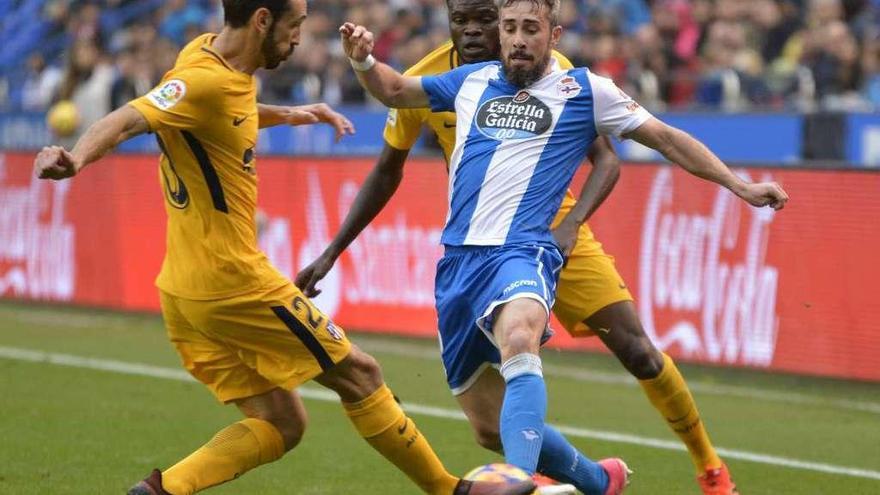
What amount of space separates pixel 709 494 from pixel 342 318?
6982 millimetres

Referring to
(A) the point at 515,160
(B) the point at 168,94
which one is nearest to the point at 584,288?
(A) the point at 515,160

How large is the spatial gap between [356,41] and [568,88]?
0.86 metres

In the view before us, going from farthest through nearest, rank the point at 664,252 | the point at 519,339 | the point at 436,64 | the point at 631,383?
the point at 664,252
the point at 631,383
the point at 436,64
the point at 519,339

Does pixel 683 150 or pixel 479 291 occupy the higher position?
pixel 683 150

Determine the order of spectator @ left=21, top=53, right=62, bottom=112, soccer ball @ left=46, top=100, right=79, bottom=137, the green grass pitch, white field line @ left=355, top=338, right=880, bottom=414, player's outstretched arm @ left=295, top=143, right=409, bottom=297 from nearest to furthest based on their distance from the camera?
player's outstretched arm @ left=295, top=143, right=409, bottom=297 < the green grass pitch < white field line @ left=355, top=338, right=880, bottom=414 < soccer ball @ left=46, top=100, right=79, bottom=137 < spectator @ left=21, top=53, right=62, bottom=112

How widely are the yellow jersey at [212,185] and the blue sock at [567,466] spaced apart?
130cm

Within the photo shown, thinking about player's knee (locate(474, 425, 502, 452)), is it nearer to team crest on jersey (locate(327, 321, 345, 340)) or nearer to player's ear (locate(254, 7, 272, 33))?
team crest on jersey (locate(327, 321, 345, 340))

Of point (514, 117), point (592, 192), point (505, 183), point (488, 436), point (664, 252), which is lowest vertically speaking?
point (664, 252)

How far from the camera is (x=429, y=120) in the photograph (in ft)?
25.2

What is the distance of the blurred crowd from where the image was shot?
640 inches

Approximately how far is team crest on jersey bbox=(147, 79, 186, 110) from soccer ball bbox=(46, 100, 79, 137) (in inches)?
578

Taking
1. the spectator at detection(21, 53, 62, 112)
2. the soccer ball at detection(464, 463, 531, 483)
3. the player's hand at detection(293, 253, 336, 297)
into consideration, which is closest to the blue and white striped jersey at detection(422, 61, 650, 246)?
the player's hand at detection(293, 253, 336, 297)

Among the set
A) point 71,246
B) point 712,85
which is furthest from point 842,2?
point 71,246

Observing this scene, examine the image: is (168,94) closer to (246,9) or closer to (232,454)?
(246,9)
